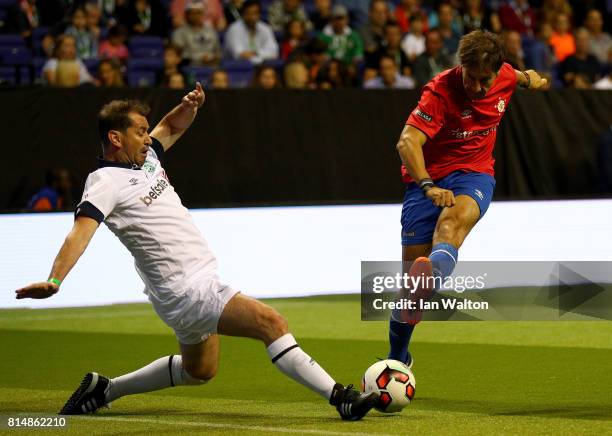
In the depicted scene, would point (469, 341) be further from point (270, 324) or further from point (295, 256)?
point (270, 324)

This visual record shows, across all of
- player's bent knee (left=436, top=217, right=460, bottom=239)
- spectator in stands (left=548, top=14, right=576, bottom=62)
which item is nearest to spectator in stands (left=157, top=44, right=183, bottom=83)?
spectator in stands (left=548, top=14, right=576, bottom=62)

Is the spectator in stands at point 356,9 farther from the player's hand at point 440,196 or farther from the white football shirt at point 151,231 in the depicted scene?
the white football shirt at point 151,231

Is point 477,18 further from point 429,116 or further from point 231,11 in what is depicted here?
point 429,116

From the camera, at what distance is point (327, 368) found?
935cm

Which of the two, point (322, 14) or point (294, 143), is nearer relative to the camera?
point (294, 143)

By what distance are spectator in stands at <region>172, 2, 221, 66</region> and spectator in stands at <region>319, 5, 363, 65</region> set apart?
1669 mm

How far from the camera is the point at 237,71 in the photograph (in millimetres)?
16172

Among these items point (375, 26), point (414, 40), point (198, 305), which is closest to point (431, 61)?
point (414, 40)

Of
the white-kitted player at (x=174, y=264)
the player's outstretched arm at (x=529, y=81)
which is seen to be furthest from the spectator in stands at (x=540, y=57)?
the white-kitted player at (x=174, y=264)

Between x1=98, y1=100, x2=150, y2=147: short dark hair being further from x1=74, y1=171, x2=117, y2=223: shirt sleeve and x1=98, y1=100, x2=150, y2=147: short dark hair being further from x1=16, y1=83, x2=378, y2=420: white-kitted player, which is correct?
x1=74, y1=171, x2=117, y2=223: shirt sleeve

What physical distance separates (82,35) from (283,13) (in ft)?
10.4

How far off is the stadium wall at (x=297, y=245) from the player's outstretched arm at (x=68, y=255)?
21.3 feet

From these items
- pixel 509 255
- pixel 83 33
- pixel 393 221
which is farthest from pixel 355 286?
pixel 83 33

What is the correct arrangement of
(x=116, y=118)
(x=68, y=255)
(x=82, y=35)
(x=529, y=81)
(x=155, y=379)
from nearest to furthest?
(x=68, y=255) → (x=116, y=118) → (x=155, y=379) → (x=529, y=81) → (x=82, y=35)
